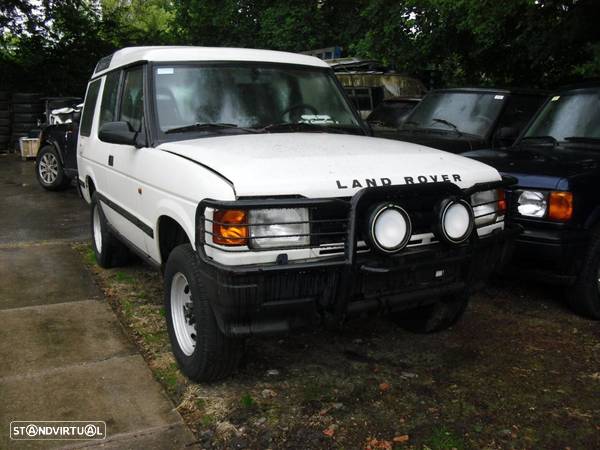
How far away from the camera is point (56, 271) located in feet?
19.1

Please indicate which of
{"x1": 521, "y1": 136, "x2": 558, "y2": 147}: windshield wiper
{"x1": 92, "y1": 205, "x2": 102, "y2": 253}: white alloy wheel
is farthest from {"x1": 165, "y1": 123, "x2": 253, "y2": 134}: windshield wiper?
{"x1": 521, "y1": 136, "x2": 558, "y2": 147}: windshield wiper

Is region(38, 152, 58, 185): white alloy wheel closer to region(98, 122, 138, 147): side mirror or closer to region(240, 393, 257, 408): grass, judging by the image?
region(98, 122, 138, 147): side mirror

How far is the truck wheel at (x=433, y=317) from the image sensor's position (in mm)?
3923

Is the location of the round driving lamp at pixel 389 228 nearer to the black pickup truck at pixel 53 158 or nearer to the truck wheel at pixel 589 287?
the truck wheel at pixel 589 287

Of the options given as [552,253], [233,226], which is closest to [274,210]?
[233,226]

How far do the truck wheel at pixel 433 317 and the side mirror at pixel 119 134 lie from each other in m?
2.17

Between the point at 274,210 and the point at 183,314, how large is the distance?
44.1 inches

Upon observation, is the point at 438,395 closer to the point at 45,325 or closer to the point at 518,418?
the point at 518,418

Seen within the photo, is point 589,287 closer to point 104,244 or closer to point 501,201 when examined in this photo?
point 501,201

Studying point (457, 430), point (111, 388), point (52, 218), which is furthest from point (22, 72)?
point (457, 430)

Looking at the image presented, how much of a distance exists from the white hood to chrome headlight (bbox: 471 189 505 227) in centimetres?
10

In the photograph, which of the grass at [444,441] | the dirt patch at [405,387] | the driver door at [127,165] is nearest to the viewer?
the grass at [444,441]

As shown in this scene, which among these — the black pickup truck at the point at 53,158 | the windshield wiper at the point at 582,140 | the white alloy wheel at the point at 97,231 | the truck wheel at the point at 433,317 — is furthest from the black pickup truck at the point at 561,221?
the black pickup truck at the point at 53,158

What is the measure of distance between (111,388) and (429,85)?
1237 centimetres
